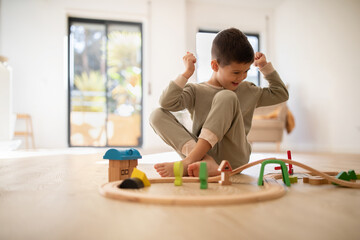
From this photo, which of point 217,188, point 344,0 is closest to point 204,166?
point 217,188

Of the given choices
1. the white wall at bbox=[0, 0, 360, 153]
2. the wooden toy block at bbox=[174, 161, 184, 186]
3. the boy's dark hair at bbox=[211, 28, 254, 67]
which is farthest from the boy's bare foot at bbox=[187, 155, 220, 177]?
the white wall at bbox=[0, 0, 360, 153]

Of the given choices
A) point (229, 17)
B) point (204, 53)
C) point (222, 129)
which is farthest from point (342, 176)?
point (229, 17)

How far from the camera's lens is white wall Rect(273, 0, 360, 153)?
320 centimetres

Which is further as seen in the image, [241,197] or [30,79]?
[30,79]

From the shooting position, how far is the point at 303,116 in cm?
406

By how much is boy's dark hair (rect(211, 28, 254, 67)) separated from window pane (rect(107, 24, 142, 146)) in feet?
11.5

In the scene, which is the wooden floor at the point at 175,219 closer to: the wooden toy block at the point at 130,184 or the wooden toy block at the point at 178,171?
the wooden toy block at the point at 130,184

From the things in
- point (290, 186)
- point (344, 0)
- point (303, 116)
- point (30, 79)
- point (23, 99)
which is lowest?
point (290, 186)

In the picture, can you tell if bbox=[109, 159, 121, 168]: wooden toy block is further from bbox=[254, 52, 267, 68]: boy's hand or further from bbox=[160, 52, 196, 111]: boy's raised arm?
bbox=[254, 52, 267, 68]: boy's hand

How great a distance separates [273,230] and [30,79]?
4.36 meters

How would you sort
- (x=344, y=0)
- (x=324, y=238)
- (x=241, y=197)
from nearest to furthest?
1. (x=324, y=238)
2. (x=241, y=197)
3. (x=344, y=0)

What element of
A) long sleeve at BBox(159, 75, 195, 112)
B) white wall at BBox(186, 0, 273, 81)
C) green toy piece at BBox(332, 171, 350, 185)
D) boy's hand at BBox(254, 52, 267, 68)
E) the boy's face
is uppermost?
white wall at BBox(186, 0, 273, 81)

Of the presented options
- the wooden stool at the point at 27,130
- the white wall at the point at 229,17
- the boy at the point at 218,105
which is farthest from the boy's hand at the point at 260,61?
the wooden stool at the point at 27,130

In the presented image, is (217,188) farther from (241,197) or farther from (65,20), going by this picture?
(65,20)
